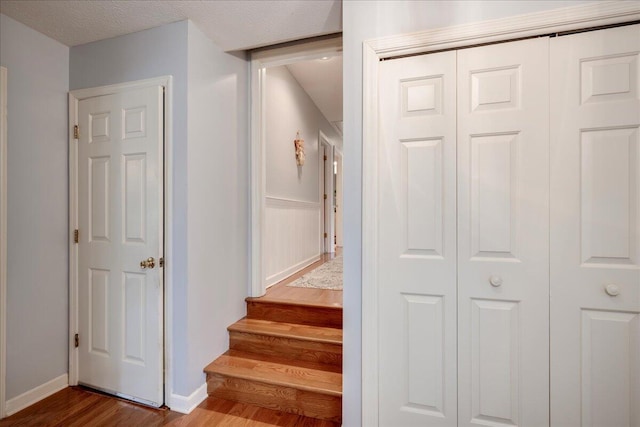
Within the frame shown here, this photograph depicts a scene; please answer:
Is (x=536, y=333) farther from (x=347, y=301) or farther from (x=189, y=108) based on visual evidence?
(x=189, y=108)

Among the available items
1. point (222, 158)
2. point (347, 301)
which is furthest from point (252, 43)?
point (347, 301)

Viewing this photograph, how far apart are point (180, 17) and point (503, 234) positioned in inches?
86.0

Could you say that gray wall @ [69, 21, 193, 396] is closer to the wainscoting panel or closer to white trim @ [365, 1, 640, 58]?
the wainscoting panel

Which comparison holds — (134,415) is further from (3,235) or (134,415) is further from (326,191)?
(326,191)

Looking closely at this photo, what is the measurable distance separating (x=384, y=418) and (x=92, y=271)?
2.08 m

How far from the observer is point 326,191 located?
17.8 feet

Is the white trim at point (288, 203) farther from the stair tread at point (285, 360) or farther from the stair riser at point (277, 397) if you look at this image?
the stair riser at point (277, 397)

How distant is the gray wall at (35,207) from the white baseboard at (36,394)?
0.03 metres

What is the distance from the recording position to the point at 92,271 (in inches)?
81.2

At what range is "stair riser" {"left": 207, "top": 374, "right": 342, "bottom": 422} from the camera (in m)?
1.77

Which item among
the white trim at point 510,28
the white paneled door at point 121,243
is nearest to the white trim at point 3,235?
the white paneled door at point 121,243

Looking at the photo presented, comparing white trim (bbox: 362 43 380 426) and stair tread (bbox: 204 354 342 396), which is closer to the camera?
white trim (bbox: 362 43 380 426)

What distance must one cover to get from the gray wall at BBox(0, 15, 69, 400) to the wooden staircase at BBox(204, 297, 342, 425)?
3.58ft

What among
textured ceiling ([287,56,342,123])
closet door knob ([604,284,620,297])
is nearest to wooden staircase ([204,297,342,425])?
closet door knob ([604,284,620,297])
